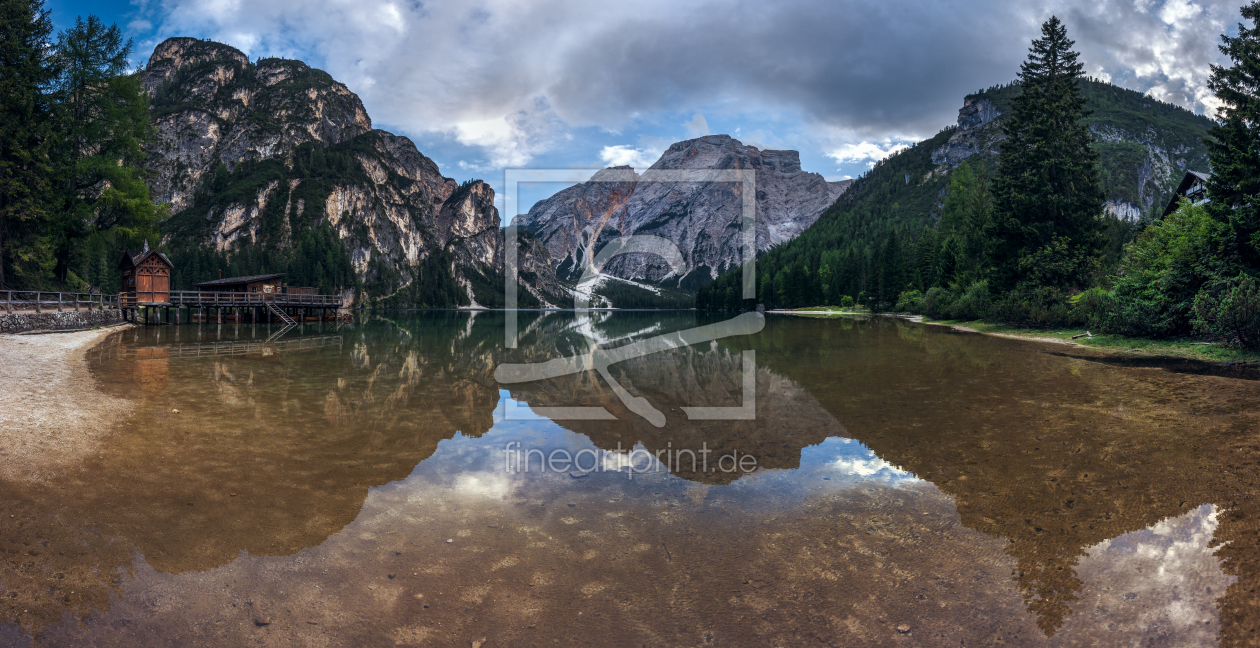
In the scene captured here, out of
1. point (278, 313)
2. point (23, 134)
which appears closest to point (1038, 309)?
point (23, 134)

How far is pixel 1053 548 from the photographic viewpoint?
18.1 ft

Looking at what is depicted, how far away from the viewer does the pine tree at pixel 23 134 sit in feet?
104

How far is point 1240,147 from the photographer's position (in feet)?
73.4

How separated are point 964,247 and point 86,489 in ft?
235

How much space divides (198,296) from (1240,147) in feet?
250

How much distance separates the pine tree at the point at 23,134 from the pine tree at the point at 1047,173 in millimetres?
65283

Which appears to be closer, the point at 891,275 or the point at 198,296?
the point at 198,296

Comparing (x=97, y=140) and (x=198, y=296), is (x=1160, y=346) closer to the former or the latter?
(x=97, y=140)

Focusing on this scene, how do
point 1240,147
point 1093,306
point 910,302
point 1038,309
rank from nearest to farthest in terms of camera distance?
point 1240,147, point 1093,306, point 1038,309, point 910,302

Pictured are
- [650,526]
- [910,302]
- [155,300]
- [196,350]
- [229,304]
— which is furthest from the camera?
[910,302]

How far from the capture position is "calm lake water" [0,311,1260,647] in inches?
169

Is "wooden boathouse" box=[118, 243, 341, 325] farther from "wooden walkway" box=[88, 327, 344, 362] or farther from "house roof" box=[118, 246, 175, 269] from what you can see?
"wooden walkway" box=[88, 327, 344, 362]

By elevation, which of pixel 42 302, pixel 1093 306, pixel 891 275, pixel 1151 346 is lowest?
pixel 1151 346

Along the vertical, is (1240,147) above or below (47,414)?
above
